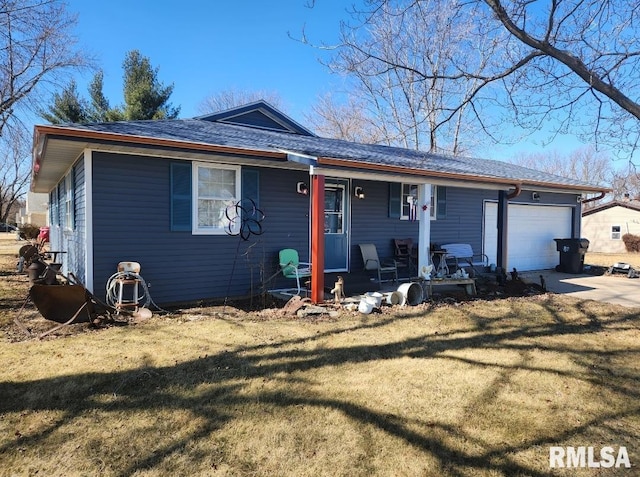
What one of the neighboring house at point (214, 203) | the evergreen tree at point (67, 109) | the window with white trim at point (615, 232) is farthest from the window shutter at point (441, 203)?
the evergreen tree at point (67, 109)

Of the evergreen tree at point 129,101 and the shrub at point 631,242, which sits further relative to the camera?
the evergreen tree at point 129,101

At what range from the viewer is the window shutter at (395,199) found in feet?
31.3

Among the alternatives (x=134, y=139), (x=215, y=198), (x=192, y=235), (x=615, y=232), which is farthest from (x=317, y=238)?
(x=615, y=232)

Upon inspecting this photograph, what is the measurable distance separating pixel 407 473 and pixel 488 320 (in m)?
4.18

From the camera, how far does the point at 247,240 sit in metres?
7.66

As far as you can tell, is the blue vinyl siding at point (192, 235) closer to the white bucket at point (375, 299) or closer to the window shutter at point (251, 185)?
the window shutter at point (251, 185)

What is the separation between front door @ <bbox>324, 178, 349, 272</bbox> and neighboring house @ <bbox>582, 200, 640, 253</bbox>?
2245 cm

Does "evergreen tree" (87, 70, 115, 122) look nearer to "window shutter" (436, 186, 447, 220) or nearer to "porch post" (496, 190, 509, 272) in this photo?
"window shutter" (436, 186, 447, 220)

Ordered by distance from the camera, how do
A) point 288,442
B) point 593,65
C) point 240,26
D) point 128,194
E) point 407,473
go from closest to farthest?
point 407,473 < point 288,442 < point 593,65 < point 128,194 < point 240,26

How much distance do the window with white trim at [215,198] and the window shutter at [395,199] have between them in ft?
12.1

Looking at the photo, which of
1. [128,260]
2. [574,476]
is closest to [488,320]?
[574,476]

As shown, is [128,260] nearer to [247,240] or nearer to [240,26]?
[247,240]

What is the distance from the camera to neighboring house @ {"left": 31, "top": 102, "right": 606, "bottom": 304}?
628 cm

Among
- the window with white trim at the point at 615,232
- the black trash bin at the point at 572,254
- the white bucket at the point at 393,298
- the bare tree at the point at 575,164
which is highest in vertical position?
the bare tree at the point at 575,164
